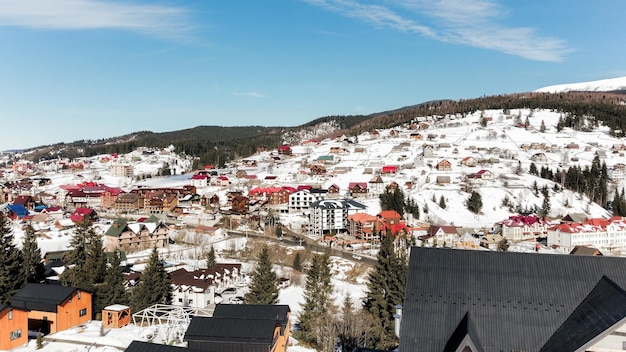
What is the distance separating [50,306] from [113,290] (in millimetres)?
4470

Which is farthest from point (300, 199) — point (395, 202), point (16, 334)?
point (16, 334)

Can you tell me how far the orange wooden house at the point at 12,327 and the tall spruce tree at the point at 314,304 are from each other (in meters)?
13.5

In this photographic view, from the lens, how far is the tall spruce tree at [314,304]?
81.3ft

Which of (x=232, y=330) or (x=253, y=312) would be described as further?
(x=253, y=312)

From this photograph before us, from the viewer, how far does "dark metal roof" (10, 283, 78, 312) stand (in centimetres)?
2345

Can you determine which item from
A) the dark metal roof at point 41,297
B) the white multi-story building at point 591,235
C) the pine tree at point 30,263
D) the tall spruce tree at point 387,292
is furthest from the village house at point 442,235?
the dark metal roof at point 41,297

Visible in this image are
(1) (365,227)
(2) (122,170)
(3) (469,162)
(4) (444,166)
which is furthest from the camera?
(2) (122,170)

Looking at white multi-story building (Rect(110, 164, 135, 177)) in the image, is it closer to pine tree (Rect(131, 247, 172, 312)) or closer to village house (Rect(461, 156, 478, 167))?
village house (Rect(461, 156, 478, 167))

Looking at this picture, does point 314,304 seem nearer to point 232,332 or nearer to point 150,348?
point 232,332

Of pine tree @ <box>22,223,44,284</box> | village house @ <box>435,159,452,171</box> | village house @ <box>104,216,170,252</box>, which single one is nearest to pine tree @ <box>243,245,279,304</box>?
pine tree @ <box>22,223,44,284</box>

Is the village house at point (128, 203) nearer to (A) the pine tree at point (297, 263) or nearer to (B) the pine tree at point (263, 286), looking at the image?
(A) the pine tree at point (297, 263)

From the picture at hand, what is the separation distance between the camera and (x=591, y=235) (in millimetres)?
60625

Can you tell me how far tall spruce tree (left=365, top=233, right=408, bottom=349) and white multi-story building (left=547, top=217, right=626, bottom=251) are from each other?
4159cm

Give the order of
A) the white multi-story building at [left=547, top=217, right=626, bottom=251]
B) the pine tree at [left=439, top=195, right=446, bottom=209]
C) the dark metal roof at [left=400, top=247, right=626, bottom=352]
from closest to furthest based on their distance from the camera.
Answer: the dark metal roof at [left=400, top=247, right=626, bottom=352]
the white multi-story building at [left=547, top=217, right=626, bottom=251]
the pine tree at [left=439, top=195, right=446, bottom=209]
